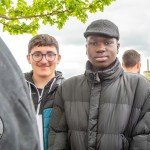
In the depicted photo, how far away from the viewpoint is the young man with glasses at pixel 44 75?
3496 millimetres

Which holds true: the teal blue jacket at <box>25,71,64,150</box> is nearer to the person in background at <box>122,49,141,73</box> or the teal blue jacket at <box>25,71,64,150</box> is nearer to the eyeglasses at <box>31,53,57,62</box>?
the eyeglasses at <box>31,53,57,62</box>

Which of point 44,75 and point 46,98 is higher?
point 44,75

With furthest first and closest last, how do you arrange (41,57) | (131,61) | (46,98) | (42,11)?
(42,11)
(131,61)
(41,57)
(46,98)

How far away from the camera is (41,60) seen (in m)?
3.65

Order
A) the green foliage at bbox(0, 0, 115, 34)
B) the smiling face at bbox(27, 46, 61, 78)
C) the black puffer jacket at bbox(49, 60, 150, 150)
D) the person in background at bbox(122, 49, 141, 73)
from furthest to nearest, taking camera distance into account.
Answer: the green foliage at bbox(0, 0, 115, 34) < the person in background at bbox(122, 49, 141, 73) < the smiling face at bbox(27, 46, 61, 78) < the black puffer jacket at bbox(49, 60, 150, 150)

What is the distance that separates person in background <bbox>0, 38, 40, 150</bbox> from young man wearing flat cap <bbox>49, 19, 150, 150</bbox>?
211 centimetres

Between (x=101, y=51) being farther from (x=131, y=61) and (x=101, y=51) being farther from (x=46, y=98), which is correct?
(x=131, y=61)

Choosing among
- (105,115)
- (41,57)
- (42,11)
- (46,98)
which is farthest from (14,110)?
(42,11)

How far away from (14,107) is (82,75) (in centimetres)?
255

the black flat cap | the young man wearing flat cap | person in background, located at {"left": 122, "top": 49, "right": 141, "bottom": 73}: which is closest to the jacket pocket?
the young man wearing flat cap

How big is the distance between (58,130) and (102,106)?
495 millimetres

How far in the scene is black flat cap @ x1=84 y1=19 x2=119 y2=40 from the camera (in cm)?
328

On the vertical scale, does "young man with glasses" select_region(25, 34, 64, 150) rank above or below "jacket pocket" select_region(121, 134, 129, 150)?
above

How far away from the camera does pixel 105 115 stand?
311 centimetres
